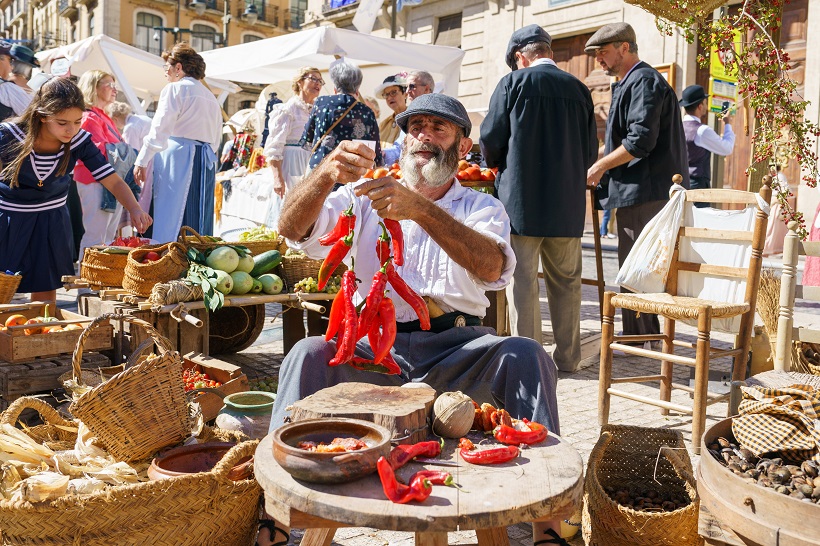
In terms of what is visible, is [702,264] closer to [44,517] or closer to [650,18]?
[44,517]

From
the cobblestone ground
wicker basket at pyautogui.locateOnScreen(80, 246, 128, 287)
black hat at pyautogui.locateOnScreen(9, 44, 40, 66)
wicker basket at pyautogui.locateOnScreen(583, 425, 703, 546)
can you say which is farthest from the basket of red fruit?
black hat at pyautogui.locateOnScreen(9, 44, 40, 66)

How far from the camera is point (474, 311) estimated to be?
3.08 meters

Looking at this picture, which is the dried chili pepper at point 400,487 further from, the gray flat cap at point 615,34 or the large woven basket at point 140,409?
the gray flat cap at point 615,34

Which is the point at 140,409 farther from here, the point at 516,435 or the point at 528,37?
the point at 528,37

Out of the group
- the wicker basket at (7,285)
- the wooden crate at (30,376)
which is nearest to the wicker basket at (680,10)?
the wooden crate at (30,376)

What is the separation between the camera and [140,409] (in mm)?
2904

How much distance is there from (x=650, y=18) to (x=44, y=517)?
44.0 ft

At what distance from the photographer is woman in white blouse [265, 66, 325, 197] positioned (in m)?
7.82

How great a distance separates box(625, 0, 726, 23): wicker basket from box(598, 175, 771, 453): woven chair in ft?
3.09

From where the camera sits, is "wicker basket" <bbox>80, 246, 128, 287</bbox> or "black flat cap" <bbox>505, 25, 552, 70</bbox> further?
"black flat cap" <bbox>505, 25, 552, 70</bbox>

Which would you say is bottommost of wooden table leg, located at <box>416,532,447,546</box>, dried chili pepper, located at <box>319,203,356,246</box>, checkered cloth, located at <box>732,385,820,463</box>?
wooden table leg, located at <box>416,532,447,546</box>

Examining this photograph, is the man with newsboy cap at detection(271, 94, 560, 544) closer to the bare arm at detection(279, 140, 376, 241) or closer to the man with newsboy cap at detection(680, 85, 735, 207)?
the bare arm at detection(279, 140, 376, 241)

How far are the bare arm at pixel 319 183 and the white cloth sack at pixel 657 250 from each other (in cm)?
243

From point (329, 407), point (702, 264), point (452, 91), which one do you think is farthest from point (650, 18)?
point (329, 407)
